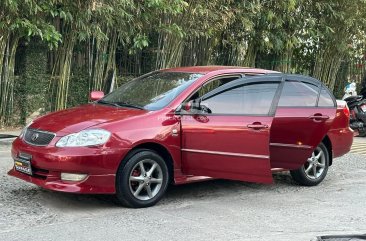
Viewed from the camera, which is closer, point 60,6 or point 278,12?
point 60,6

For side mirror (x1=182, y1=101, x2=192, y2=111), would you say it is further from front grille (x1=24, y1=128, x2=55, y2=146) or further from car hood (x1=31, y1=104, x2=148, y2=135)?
front grille (x1=24, y1=128, x2=55, y2=146)

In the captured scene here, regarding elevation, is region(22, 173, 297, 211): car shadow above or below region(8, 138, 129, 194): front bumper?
below

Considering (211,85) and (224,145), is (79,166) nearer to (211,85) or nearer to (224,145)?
(224,145)

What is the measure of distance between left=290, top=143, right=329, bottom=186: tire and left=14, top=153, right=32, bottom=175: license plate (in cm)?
344

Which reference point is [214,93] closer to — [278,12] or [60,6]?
[60,6]

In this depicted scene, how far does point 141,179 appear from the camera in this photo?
18.9 ft

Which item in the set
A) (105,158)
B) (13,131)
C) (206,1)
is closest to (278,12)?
(206,1)

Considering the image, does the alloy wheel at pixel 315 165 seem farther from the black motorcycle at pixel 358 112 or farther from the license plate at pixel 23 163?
the black motorcycle at pixel 358 112

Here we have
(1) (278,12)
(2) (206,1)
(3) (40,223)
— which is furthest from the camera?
(1) (278,12)

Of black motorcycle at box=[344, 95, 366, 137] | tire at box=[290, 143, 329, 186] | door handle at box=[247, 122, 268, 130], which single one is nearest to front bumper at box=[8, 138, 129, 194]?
door handle at box=[247, 122, 268, 130]

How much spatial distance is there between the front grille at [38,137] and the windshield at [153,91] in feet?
3.50

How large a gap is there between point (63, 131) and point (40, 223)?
96 cm

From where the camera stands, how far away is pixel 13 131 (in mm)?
10656

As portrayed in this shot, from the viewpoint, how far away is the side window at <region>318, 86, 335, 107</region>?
715 cm
